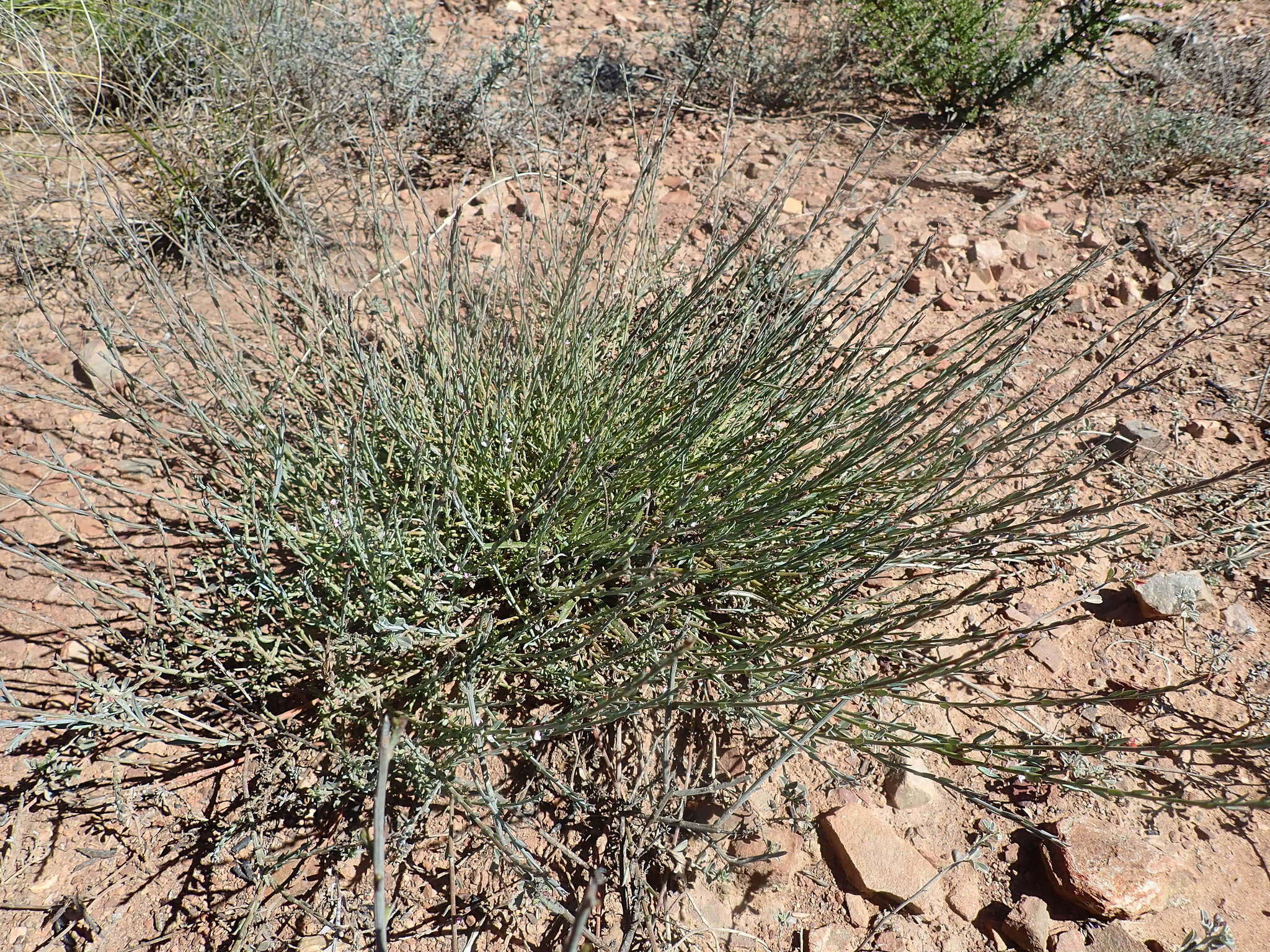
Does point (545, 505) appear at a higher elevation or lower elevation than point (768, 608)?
higher

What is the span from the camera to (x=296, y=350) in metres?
2.52

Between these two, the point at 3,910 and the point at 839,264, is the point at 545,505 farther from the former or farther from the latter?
the point at 3,910

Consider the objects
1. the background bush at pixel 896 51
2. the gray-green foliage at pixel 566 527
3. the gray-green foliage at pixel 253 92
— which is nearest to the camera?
the gray-green foliage at pixel 566 527

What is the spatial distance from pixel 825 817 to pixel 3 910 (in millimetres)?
1634

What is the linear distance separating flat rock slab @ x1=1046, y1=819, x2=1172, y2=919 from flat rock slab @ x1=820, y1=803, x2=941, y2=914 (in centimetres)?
25

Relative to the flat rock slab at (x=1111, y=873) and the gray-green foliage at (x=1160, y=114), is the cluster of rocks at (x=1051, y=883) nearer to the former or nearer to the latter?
the flat rock slab at (x=1111, y=873)

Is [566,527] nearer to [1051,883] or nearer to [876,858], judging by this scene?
[876,858]

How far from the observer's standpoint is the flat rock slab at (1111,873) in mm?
1543

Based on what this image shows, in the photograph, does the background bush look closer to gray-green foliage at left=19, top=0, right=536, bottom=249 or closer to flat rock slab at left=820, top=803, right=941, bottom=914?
gray-green foliage at left=19, top=0, right=536, bottom=249

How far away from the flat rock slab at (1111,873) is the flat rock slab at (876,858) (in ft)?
0.83

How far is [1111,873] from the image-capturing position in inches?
61.2

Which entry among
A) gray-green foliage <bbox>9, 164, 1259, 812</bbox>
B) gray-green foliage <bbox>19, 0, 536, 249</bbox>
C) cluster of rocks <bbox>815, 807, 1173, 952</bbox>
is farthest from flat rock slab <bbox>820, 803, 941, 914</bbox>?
gray-green foliage <bbox>19, 0, 536, 249</bbox>

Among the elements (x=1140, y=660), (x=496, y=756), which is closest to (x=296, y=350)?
(x=496, y=756)

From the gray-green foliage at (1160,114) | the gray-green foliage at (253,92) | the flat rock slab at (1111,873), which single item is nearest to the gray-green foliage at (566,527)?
the flat rock slab at (1111,873)
